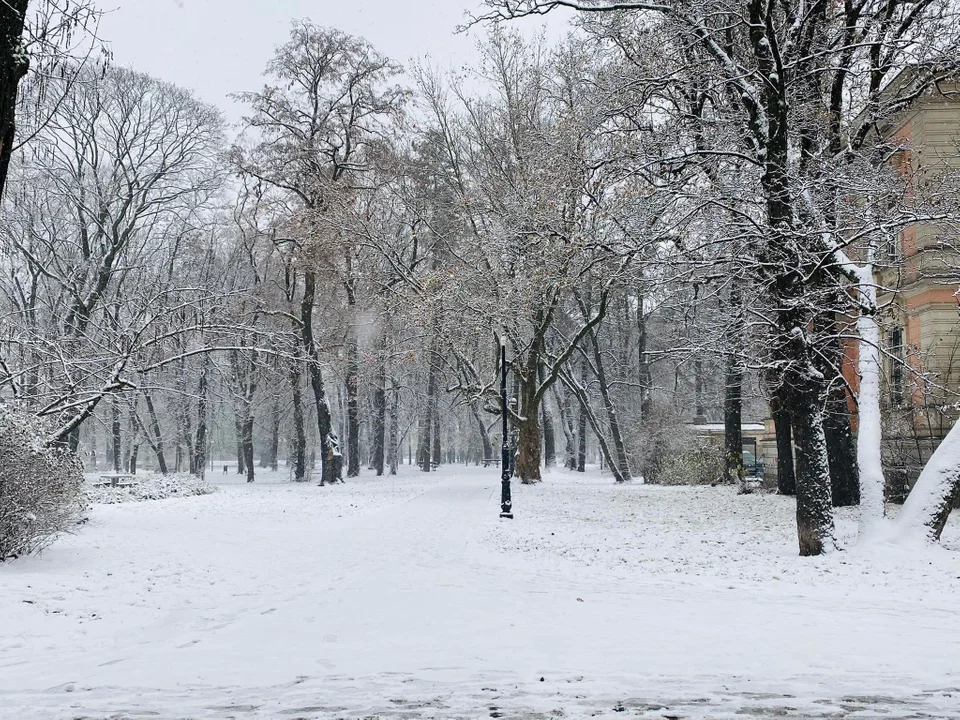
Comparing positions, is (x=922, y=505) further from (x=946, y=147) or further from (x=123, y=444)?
(x=123, y=444)

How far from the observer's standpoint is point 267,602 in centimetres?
896

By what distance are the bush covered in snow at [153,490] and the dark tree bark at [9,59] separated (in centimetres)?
1881

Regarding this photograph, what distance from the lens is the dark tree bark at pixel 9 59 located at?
4449mm

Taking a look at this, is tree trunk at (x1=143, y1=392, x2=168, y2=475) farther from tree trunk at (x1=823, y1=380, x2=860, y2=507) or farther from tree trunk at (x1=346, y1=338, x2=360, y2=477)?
tree trunk at (x1=823, y1=380, x2=860, y2=507)

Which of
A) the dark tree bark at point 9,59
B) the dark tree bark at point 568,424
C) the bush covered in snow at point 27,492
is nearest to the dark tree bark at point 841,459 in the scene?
the bush covered in snow at point 27,492

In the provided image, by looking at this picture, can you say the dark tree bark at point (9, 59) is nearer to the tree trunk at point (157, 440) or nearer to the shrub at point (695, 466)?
the shrub at point (695, 466)

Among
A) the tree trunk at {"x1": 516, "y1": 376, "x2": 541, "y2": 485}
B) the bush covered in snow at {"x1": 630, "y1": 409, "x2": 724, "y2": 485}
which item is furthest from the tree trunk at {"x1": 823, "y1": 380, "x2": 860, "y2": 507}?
the bush covered in snow at {"x1": 630, "y1": 409, "x2": 724, "y2": 485}

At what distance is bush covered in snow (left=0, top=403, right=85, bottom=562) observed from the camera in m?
9.65

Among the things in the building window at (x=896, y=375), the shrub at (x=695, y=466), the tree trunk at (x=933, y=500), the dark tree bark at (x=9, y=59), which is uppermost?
the dark tree bark at (x=9, y=59)

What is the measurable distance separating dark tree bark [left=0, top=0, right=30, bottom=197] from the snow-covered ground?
3696mm

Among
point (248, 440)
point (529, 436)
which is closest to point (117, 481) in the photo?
point (529, 436)

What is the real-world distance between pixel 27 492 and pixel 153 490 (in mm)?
14979

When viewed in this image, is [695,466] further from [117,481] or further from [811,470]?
[117,481]

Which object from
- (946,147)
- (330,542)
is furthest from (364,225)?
(946,147)
